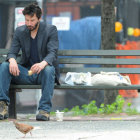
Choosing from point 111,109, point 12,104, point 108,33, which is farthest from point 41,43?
point 108,33

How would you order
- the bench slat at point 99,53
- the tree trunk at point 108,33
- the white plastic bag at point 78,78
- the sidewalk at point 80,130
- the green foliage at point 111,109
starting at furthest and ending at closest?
the tree trunk at point 108,33
the green foliage at point 111,109
the bench slat at point 99,53
the white plastic bag at point 78,78
the sidewalk at point 80,130

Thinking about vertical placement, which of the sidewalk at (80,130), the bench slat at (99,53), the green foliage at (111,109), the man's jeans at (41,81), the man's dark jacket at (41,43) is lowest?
the green foliage at (111,109)

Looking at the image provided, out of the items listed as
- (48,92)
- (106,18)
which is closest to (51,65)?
(48,92)

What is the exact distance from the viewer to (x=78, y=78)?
8.09 metres

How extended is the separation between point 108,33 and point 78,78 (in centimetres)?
193

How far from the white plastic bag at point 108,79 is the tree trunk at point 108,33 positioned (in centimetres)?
178

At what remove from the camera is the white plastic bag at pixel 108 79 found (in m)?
7.96

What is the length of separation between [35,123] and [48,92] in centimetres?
39

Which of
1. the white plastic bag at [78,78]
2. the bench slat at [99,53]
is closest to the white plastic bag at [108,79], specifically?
the white plastic bag at [78,78]

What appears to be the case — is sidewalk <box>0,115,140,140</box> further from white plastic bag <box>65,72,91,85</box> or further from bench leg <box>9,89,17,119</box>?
white plastic bag <box>65,72,91,85</box>

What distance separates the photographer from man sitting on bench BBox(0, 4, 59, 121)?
7723 millimetres

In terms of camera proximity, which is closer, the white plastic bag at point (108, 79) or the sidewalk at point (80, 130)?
the sidewalk at point (80, 130)

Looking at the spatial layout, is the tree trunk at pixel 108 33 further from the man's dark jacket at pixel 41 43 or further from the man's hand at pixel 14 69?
the man's hand at pixel 14 69

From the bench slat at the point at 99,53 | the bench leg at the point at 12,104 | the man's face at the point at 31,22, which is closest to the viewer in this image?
the man's face at the point at 31,22
